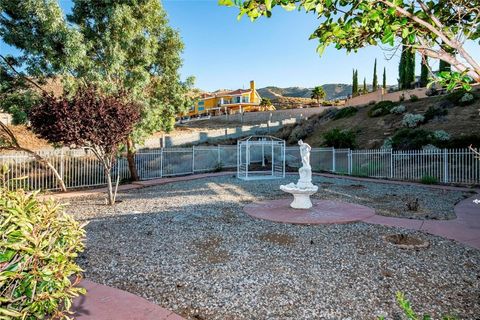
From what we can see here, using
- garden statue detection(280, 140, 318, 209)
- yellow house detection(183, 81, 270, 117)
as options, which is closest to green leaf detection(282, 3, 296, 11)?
garden statue detection(280, 140, 318, 209)

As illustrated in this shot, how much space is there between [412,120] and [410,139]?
14.1ft

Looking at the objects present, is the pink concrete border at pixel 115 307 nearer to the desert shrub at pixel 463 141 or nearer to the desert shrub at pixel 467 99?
the desert shrub at pixel 463 141

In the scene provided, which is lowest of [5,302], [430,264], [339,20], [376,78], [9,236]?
[430,264]

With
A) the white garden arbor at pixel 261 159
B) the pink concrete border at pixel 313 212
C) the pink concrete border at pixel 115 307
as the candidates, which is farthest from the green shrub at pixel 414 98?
the pink concrete border at pixel 115 307

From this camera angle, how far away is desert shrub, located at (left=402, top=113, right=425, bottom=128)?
83.0ft

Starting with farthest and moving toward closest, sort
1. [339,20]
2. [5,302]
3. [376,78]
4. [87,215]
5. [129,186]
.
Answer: [376,78], [129,186], [87,215], [339,20], [5,302]

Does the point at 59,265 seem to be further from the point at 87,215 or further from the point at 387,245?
the point at 87,215

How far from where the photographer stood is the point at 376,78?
47.8 metres

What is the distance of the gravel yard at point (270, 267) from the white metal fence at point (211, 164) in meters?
5.67

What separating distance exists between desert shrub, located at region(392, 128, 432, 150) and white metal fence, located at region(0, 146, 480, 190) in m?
Result: 2.48

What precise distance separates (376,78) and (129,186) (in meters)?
44.6

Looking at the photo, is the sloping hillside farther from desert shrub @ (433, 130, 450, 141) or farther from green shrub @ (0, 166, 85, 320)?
green shrub @ (0, 166, 85, 320)

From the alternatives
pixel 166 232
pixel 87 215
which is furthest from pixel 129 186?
pixel 166 232

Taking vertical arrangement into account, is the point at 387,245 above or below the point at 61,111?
below
